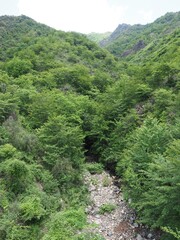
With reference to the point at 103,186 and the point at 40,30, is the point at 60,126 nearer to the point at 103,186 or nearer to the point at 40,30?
the point at 103,186

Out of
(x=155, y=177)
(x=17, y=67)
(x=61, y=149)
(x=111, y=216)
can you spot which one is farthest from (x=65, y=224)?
(x=17, y=67)

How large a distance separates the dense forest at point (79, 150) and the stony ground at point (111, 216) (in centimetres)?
66

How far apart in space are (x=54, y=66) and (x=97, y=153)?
22.8 metres

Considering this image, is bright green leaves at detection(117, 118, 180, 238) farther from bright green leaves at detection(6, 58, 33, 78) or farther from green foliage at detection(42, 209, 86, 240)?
bright green leaves at detection(6, 58, 33, 78)

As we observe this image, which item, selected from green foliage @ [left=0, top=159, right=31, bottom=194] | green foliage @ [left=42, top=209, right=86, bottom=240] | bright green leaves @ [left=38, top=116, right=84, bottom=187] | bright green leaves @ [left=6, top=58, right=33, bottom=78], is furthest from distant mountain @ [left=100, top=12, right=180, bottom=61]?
green foliage @ [left=42, top=209, right=86, bottom=240]

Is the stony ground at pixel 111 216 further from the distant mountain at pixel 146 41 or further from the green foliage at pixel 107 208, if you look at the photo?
the distant mountain at pixel 146 41

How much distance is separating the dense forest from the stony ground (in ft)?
2.16

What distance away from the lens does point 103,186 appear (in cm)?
2081

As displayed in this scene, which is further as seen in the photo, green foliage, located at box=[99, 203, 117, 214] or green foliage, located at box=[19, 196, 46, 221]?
green foliage, located at box=[99, 203, 117, 214]

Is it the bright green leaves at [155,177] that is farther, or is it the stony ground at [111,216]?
the stony ground at [111,216]

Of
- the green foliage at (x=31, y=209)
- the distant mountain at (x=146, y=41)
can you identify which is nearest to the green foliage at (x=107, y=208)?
the green foliage at (x=31, y=209)

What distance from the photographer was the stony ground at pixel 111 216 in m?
15.2

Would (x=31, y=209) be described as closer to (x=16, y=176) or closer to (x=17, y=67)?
(x=16, y=176)

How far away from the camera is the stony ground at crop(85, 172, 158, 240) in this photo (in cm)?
1520
